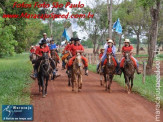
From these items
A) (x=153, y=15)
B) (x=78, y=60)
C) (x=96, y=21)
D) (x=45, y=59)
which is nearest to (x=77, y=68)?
(x=78, y=60)

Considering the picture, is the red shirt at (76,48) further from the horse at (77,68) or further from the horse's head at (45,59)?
the horse's head at (45,59)

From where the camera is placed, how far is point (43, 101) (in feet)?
39.0

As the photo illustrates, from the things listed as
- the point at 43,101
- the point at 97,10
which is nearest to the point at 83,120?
the point at 43,101

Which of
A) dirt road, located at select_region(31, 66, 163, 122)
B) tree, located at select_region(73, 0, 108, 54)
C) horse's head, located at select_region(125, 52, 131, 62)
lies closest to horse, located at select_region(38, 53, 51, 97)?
dirt road, located at select_region(31, 66, 163, 122)

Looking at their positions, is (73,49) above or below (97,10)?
below

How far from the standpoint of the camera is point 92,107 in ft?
35.4

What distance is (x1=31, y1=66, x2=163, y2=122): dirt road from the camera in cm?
938

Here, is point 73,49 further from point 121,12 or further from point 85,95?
point 121,12

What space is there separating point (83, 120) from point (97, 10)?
35.4 metres

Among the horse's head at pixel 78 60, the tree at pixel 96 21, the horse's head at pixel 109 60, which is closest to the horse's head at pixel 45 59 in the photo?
the horse's head at pixel 78 60

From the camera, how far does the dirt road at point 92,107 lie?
938 cm

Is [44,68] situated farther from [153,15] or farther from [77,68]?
[153,15]

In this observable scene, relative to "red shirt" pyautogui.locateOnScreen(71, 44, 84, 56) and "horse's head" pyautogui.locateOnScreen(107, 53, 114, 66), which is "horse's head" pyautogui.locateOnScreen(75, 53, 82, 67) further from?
"horse's head" pyautogui.locateOnScreen(107, 53, 114, 66)

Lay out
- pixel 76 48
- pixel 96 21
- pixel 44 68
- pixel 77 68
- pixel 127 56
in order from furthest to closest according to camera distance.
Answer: pixel 96 21 < pixel 76 48 < pixel 77 68 < pixel 127 56 < pixel 44 68
